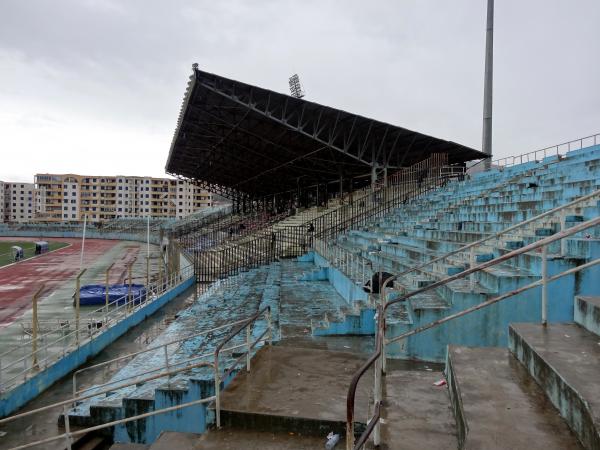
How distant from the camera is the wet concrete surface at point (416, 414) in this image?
151 inches

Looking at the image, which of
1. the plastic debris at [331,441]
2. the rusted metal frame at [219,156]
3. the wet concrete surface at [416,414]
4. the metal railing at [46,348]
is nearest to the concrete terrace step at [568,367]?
the wet concrete surface at [416,414]

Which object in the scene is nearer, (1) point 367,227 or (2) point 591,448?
(2) point 591,448

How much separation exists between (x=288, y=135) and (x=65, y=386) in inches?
1011

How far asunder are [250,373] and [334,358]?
1.40 m

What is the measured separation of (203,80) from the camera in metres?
27.1

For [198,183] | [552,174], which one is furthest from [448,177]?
[198,183]

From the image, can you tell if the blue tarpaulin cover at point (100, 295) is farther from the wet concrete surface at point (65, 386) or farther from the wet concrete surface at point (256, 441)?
the wet concrete surface at point (256, 441)

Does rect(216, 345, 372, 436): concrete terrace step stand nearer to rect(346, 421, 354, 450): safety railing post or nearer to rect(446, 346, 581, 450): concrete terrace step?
rect(446, 346, 581, 450): concrete terrace step

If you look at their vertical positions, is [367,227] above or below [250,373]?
above

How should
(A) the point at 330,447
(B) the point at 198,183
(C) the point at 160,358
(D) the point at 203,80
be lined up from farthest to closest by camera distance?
1. (B) the point at 198,183
2. (D) the point at 203,80
3. (C) the point at 160,358
4. (A) the point at 330,447

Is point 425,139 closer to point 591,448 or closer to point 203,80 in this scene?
point 203,80

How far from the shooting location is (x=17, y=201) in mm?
161875

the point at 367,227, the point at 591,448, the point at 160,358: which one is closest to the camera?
the point at 591,448

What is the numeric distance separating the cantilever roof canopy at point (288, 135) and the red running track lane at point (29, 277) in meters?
14.3
